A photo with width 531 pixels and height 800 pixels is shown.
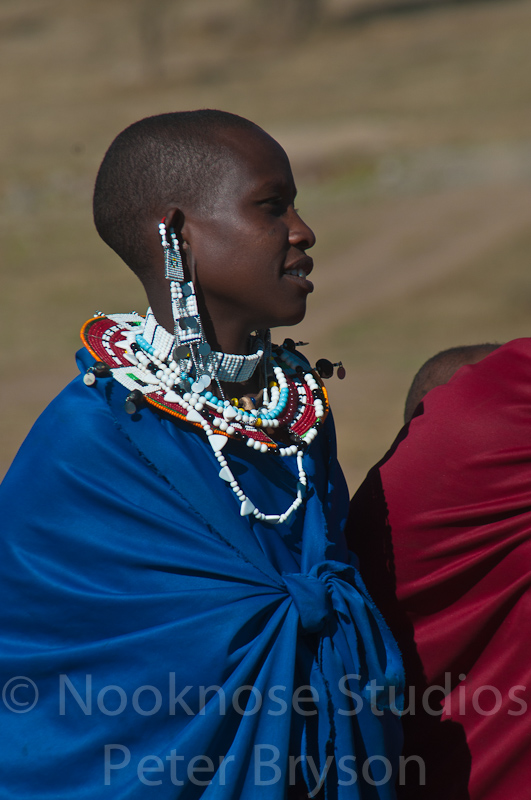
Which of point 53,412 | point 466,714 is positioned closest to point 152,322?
point 53,412

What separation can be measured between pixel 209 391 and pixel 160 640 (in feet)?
1.93

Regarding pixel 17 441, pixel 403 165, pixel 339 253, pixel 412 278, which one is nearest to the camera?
pixel 17 441

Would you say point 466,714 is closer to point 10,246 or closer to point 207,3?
point 10,246

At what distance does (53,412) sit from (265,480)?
0.50 metres

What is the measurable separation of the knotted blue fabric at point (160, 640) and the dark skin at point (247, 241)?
33 centimetres

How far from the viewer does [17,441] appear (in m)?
9.03

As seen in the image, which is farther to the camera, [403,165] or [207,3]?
[207,3]

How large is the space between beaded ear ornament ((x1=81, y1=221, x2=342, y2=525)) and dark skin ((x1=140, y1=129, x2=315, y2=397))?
0.05 metres

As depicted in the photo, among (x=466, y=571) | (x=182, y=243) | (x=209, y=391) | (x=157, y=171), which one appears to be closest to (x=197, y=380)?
(x=209, y=391)

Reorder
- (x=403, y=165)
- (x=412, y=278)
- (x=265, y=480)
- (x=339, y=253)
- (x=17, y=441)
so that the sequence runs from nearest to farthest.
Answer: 1. (x=265, y=480)
2. (x=17, y=441)
3. (x=412, y=278)
4. (x=339, y=253)
5. (x=403, y=165)

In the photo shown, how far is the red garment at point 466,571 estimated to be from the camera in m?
2.24

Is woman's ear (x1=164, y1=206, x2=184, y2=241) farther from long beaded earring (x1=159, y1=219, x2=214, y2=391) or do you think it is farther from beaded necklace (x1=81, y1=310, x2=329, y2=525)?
beaded necklace (x1=81, y1=310, x2=329, y2=525)

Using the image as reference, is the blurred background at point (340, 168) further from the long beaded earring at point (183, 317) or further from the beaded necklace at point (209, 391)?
the long beaded earring at point (183, 317)

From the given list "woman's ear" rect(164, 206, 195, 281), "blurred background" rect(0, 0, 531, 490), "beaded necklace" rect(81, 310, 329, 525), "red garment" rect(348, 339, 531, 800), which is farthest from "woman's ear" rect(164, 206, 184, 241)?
"blurred background" rect(0, 0, 531, 490)
